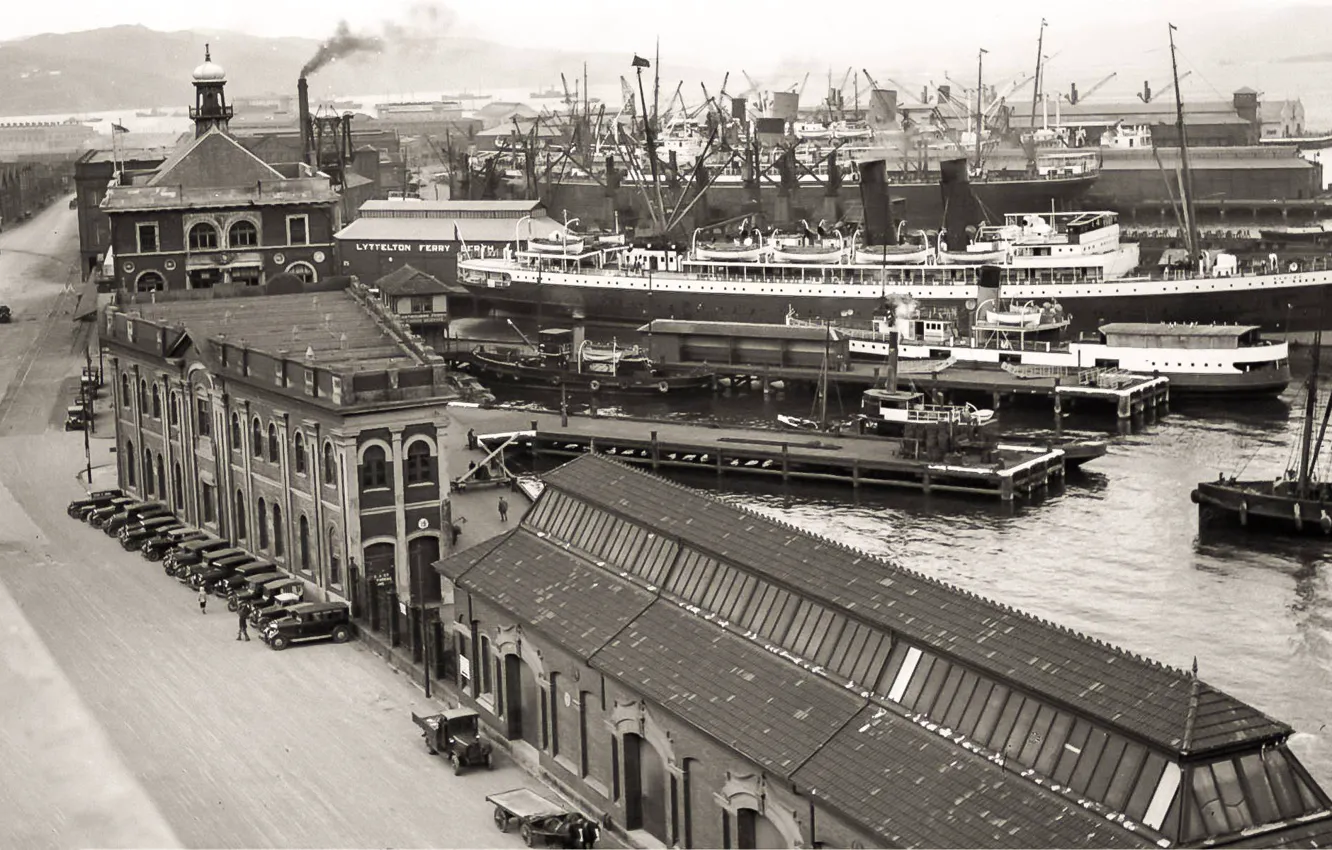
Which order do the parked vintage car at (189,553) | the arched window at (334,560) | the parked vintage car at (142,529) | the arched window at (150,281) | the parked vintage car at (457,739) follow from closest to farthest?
the parked vintage car at (457,739) < the arched window at (334,560) < the parked vintage car at (189,553) < the parked vintage car at (142,529) < the arched window at (150,281)

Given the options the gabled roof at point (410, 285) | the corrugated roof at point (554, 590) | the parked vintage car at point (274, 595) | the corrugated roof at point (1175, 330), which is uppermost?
the gabled roof at point (410, 285)

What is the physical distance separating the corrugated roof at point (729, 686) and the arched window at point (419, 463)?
Answer: 1854 cm

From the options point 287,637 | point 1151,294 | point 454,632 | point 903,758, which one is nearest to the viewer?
point 903,758

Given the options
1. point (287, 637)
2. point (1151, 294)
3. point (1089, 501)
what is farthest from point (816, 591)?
point (1151, 294)

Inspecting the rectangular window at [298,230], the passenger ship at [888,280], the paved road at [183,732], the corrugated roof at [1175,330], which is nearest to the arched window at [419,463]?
the paved road at [183,732]

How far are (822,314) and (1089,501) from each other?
45.4 meters

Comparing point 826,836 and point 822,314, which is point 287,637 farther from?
point 822,314

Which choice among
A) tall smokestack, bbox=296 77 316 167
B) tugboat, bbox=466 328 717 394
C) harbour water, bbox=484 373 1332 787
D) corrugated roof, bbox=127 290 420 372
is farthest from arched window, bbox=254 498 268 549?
tall smokestack, bbox=296 77 316 167

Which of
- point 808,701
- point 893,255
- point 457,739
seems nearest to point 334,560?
point 457,739

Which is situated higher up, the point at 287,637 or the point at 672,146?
the point at 672,146

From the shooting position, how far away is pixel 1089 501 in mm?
79000

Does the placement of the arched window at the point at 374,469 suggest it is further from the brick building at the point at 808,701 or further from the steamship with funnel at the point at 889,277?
the steamship with funnel at the point at 889,277

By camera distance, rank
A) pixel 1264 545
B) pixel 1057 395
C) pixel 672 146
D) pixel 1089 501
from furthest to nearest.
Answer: pixel 672 146
pixel 1057 395
pixel 1089 501
pixel 1264 545

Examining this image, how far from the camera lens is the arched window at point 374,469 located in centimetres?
5891
